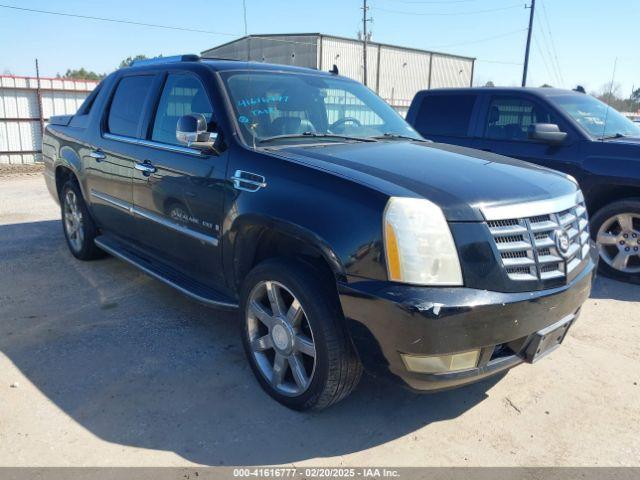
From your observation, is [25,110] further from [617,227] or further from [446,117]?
[617,227]

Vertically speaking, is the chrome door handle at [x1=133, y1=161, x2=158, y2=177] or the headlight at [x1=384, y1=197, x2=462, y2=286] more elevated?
the chrome door handle at [x1=133, y1=161, x2=158, y2=177]

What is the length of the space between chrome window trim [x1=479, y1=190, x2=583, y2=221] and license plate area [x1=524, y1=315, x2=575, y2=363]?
58cm

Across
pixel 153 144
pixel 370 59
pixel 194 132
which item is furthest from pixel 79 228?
pixel 370 59

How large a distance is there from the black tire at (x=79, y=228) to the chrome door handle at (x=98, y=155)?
66 centimetres

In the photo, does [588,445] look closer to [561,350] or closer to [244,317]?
[561,350]

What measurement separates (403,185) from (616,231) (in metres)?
3.91

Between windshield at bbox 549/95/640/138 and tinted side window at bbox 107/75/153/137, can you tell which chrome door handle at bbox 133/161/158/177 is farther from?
windshield at bbox 549/95/640/138

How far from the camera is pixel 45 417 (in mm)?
2875

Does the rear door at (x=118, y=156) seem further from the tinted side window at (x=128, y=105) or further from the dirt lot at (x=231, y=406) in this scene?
the dirt lot at (x=231, y=406)

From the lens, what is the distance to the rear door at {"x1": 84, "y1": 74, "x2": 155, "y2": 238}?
4285 millimetres

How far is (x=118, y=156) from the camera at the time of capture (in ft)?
14.5

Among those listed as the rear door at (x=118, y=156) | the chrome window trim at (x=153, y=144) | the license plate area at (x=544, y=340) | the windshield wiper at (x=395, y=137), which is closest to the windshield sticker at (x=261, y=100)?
the chrome window trim at (x=153, y=144)

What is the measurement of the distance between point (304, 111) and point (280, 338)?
1624 mm

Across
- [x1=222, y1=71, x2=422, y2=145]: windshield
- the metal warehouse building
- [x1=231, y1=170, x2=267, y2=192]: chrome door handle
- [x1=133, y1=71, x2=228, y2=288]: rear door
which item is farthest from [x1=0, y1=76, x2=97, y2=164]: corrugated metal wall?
the metal warehouse building
